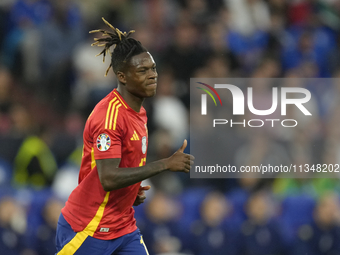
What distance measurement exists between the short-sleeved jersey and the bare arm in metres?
0.16

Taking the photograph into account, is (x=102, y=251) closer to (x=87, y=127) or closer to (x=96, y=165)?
(x=96, y=165)

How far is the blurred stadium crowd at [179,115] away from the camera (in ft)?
19.2

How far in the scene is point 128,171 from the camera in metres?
2.98

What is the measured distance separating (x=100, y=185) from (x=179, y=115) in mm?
3442

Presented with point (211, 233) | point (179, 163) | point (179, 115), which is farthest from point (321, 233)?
point (179, 163)

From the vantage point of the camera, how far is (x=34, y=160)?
248 inches

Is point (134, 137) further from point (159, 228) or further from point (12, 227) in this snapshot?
point (12, 227)

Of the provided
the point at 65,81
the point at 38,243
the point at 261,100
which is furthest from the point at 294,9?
the point at 38,243

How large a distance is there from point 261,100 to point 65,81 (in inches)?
105

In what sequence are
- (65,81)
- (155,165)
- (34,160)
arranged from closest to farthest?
(155,165) < (34,160) < (65,81)

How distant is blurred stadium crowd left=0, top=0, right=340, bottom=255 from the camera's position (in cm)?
585

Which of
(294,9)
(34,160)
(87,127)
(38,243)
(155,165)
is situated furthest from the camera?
(294,9)
